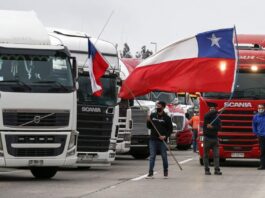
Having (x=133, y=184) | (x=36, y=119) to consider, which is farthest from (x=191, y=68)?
(x=36, y=119)

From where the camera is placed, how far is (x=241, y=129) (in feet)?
93.9

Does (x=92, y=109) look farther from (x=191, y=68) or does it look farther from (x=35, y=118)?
(x=191, y=68)

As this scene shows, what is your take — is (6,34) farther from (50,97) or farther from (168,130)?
(168,130)

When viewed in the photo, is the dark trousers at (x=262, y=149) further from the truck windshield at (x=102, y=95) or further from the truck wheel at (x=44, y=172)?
the truck wheel at (x=44, y=172)

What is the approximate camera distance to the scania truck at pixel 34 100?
21.2m

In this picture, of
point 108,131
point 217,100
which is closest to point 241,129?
point 217,100

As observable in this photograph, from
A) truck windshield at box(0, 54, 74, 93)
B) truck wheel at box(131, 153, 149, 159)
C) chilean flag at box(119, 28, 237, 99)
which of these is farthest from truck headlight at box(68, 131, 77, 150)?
truck wheel at box(131, 153, 149, 159)

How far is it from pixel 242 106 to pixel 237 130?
0.78 meters

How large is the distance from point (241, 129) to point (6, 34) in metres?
9.34

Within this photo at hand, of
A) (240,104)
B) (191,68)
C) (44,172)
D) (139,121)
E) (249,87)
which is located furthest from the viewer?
(139,121)

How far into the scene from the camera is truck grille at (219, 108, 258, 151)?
28344 mm

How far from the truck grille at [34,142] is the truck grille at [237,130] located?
771 cm

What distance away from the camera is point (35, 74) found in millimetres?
21391

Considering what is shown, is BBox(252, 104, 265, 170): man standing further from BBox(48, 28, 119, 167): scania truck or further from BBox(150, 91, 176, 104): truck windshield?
BBox(150, 91, 176, 104): truck windshield
